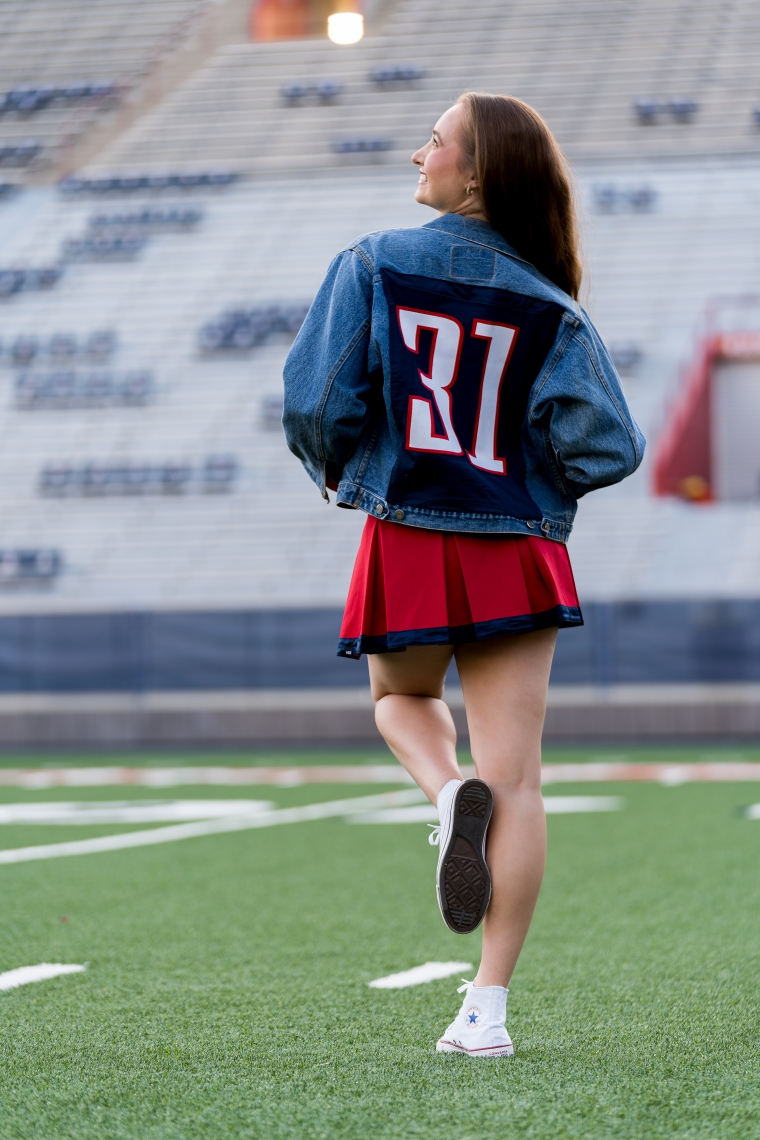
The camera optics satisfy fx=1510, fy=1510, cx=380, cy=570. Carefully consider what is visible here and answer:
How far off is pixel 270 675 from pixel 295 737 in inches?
37.7

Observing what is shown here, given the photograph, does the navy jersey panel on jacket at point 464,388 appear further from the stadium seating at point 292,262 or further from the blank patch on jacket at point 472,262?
the stadium seating at point 292,262

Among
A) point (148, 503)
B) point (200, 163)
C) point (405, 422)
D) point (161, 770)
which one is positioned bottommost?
point (148, 503)

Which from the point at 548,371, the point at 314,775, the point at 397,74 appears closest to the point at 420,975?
the point at 548,371

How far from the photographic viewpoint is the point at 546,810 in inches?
264

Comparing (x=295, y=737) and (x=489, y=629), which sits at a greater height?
(x=489, y=629)

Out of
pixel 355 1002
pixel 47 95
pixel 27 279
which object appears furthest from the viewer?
pixel 47 95

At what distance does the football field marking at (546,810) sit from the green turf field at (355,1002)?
1079mm

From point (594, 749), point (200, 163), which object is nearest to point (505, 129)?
point (594, 749)

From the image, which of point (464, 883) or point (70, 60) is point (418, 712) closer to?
point (464, 883)

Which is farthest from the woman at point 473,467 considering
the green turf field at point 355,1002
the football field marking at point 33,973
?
the football field marking at point 33,973

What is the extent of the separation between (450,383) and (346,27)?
19888 mm

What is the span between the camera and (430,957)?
10.6 ft

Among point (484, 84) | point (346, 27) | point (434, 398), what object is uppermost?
point (346, 27)

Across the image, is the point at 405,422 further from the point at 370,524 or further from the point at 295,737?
the point at 295,737
